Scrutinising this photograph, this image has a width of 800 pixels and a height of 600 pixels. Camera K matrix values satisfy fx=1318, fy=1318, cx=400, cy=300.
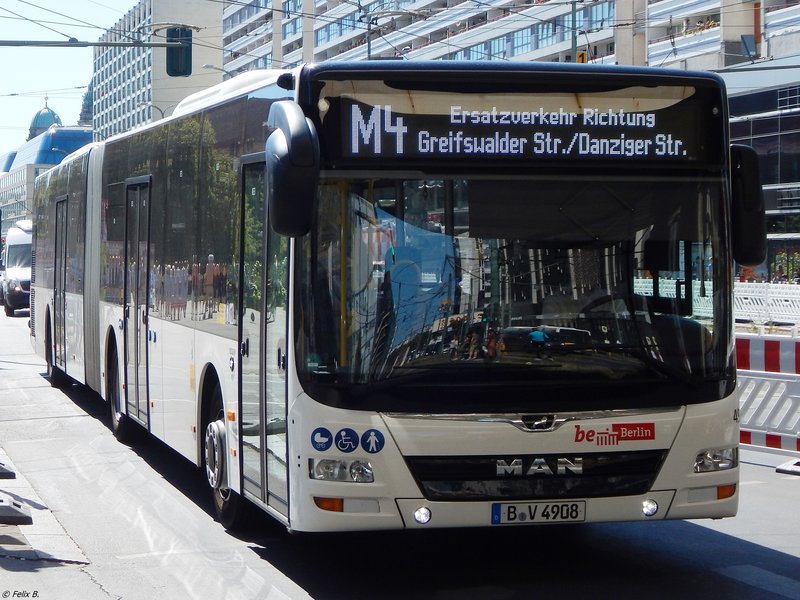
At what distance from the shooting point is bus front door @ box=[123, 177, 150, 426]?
11.4 metres

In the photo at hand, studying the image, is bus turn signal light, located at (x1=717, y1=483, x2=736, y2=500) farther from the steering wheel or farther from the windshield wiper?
the steering wheel

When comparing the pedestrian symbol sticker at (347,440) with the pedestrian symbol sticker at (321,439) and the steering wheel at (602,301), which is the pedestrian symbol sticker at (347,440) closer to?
the pedestrian symbol sticker at (321,439)

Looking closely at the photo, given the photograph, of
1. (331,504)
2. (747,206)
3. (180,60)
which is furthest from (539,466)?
(180,60)

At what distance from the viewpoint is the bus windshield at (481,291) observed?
657cm

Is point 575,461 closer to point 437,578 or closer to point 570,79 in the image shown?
point 437,578

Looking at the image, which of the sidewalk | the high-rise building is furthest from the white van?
the high-rise building

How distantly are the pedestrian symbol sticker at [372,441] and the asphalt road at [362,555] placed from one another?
0.87m

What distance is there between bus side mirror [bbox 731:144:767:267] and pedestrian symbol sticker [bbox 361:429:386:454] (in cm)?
227

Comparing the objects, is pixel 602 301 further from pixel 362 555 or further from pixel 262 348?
pixel 362 555

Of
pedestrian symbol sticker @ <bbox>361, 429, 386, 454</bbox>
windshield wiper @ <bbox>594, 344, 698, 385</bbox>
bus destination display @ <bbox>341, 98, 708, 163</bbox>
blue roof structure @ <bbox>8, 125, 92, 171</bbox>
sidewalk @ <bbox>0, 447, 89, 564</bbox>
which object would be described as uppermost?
blue roof structure @ <bbox>8, 125, 92, 171</bbox>

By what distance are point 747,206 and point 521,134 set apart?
4.48ft

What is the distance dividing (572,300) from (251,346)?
2037 mm

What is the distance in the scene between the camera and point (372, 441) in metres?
6.54

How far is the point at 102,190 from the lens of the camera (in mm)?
14016
